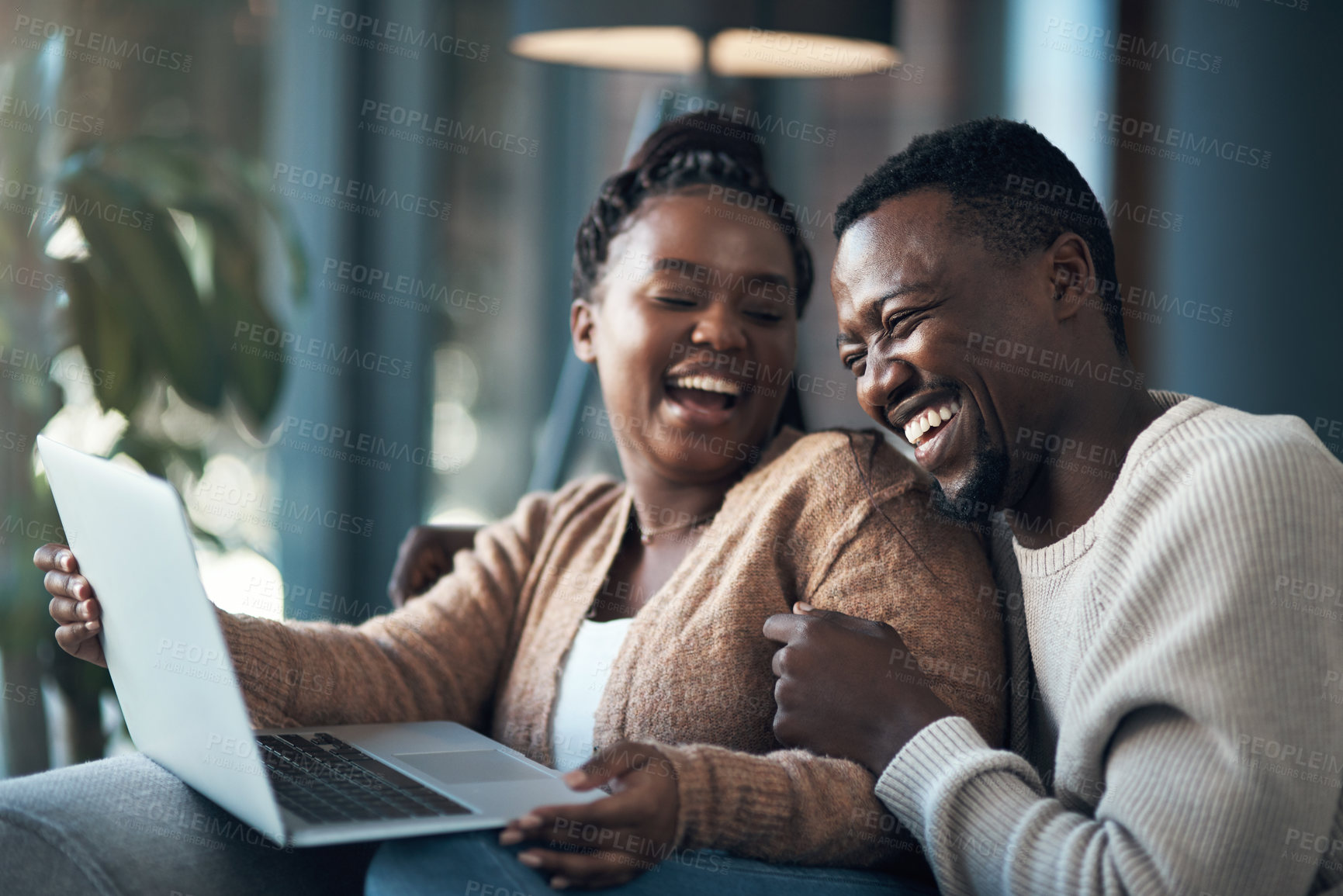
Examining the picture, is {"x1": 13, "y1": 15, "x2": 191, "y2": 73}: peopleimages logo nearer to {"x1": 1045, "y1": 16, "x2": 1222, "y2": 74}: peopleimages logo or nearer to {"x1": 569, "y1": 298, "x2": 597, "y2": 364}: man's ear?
{"x1": 569, "y1": 298, "x2": 597, "y2": 364}: man's ear

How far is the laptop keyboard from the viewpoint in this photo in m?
0.95

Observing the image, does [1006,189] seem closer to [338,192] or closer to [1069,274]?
[1069,274]

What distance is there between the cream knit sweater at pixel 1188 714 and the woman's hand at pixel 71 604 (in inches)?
31.2

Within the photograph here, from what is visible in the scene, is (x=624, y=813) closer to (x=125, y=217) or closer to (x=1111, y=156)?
(x=125, y=217)

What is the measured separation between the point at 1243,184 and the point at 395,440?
2.11 m

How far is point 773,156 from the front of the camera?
3.66m

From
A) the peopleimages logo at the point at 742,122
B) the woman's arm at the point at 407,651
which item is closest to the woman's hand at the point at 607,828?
the woman's arm at the point at 407,651

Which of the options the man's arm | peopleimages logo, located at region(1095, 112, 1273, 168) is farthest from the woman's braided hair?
peopleimages logo, located at region(1095, 112, 1273, 168)

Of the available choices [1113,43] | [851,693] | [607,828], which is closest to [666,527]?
[851,693]

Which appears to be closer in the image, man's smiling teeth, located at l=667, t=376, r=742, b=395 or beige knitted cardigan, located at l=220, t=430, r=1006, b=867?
beige knitted cardigan, located at l=220, t=430, r=1006, b=867

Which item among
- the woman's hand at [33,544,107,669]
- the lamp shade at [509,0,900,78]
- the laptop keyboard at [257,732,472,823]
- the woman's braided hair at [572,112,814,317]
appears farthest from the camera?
the lamp shade at [509,0,900,78]

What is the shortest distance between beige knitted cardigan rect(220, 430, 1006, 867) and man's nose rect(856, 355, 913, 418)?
12 cm

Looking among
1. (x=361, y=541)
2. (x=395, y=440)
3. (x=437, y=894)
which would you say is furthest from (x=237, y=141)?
(x=437, y=894)

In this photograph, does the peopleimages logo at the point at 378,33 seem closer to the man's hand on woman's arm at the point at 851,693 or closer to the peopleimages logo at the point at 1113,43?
the peopleimages logo at the point at 1113,43
